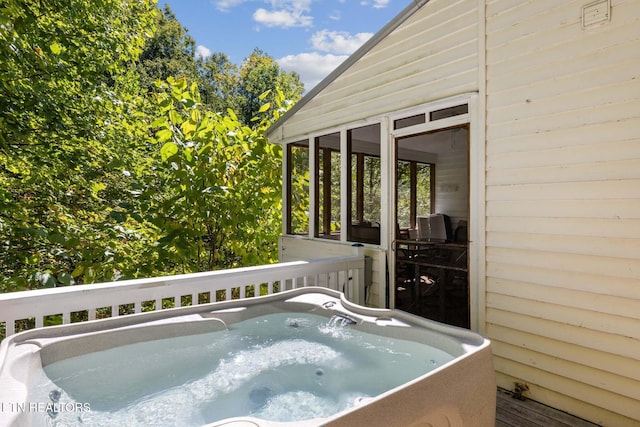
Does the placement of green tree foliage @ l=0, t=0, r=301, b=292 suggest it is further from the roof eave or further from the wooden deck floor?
the wooden deck floor

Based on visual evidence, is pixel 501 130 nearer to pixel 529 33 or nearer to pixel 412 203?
pixel 529 33

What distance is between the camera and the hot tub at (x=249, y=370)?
1.54 metres

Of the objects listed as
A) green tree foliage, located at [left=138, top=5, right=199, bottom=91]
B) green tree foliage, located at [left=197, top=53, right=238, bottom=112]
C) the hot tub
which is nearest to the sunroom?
the hot tub

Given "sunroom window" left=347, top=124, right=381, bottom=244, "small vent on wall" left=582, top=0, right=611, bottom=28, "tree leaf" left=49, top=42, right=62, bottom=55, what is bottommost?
"sunroom window" left=347, top=124, right=381, bottom=244

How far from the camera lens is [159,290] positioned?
2596 millimetres

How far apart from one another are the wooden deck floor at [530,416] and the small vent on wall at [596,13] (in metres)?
2.50

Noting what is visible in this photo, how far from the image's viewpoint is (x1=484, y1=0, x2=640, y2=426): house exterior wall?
86.1 inches

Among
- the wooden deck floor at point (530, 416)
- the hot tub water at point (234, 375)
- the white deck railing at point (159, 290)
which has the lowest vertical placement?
the wooden deck floor at point (530, 416)

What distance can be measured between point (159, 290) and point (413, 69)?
2922 millimetres

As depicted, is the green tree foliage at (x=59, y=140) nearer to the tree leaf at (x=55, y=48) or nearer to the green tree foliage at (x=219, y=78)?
the tree leaf at (x=55, y=48)

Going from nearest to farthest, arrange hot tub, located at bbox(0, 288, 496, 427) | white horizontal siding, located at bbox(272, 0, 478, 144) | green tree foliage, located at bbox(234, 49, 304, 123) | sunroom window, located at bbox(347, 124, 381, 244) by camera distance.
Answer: hot tub, located at bbox(0, 288, 496, 427)
white horizontal siding, located at bbox(272, 0, 478, 144)
sunroom window, located at bbox(347, 124, 381, 244)
green tree foliage, located at bbox(234, 49, 304, 123)

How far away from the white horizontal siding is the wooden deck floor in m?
2.38

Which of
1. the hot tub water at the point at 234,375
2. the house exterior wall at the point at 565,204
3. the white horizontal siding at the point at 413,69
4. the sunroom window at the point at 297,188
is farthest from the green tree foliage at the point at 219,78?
the hot tub water at the point at 234,375

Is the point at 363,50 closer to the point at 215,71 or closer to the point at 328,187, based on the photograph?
the point at 328,187
